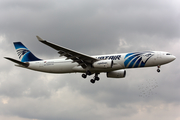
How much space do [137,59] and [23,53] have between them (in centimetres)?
2270

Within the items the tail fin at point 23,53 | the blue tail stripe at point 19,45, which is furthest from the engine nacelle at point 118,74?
the blue tail stripe at point 19,45

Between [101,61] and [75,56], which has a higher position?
[75,56]

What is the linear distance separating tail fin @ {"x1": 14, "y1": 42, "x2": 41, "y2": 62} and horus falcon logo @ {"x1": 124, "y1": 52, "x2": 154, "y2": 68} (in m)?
17.7

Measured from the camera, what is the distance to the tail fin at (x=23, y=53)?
1905 inches

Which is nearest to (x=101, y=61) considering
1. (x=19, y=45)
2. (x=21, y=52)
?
(x=21, y=52)

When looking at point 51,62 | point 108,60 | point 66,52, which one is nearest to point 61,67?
point 51,62

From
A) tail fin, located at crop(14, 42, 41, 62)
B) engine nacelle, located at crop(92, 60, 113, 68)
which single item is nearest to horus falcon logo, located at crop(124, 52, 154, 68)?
engine nacelle, located at crop(92, 60, 113, 68)

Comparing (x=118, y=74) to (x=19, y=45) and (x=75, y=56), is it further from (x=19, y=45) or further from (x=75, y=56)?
(x=19, y=45)

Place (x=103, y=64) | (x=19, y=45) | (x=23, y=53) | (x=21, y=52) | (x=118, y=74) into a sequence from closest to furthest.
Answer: (x=103, y=64) < (x=118, y=74) < (x=23, y=53) < (x=21, y=52) < (x=19, y=45)

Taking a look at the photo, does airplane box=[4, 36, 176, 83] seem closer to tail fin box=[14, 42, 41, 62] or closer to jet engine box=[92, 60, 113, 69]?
jet engine box=[92, 60, 113, 69]

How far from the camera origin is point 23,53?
49.5m

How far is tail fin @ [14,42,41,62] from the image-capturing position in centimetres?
4838

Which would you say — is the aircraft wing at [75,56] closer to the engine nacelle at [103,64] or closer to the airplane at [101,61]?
the airplane at [101,61]

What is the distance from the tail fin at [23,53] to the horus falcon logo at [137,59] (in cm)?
1768
